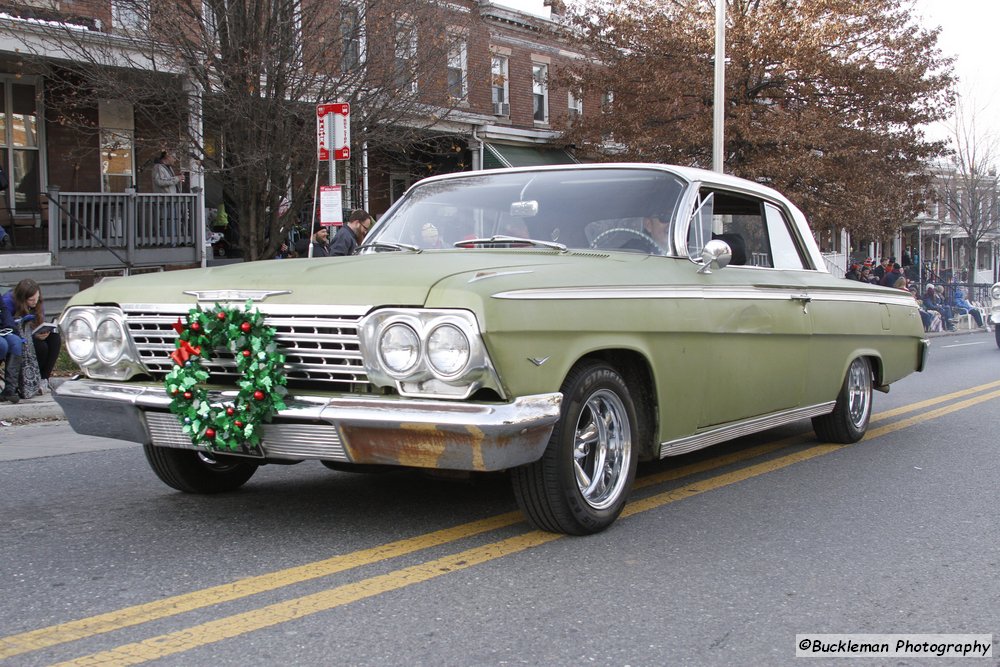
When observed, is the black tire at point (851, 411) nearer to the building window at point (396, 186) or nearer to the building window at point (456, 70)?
the building window at point (456, 70)

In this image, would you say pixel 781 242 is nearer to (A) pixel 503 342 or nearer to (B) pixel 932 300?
(A) pixel 503 342

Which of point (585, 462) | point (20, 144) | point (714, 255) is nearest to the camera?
point (585, 462)

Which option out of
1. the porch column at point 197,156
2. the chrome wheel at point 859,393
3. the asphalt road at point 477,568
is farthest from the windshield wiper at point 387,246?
the porch column at point 197,156

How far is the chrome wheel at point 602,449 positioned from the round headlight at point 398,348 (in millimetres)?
857

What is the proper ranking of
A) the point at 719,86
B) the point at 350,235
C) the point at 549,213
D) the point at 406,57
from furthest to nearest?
the point at 719,86
the point at 406,57
the point at 350,235
the point at 549,213

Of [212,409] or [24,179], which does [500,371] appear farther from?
[24,179]

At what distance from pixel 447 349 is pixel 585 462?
1.01 meters

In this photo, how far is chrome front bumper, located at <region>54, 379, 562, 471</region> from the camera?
12.8ft

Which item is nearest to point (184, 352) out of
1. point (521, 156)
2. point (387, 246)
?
point (387, 246)

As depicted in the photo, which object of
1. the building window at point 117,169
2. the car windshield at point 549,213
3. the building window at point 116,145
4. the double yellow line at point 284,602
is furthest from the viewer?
the building window at point 117,169

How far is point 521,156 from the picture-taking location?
26.9m

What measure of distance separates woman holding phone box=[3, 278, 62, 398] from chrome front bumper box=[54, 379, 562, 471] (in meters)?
6.09

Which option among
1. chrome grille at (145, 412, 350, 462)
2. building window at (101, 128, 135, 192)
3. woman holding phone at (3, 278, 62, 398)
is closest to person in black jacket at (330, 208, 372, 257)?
woman holding phone at (3, 278, 62, 398)

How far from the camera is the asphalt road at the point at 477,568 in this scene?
3.30 m
